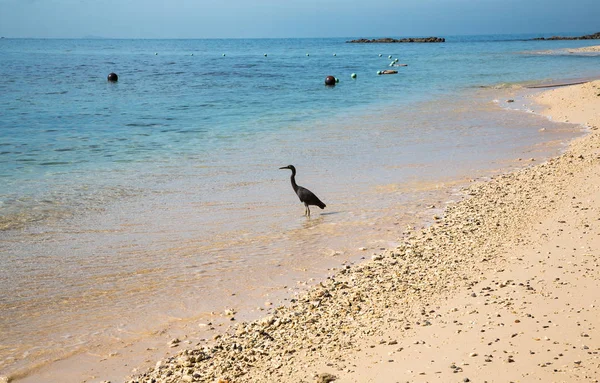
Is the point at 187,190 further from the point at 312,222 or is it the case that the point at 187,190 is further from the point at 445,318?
the point at 445,318

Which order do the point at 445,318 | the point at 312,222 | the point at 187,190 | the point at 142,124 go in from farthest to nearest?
the point at 142,124
the point at 187,190
the point at 312,222
the point at 445,318

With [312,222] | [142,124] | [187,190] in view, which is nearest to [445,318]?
[312,222]

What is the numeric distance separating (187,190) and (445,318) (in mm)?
7659

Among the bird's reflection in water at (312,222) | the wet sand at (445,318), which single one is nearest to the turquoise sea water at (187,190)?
the bird's reflection in water at (312,222)

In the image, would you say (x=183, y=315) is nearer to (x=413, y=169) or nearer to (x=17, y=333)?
(x=17, y=333)

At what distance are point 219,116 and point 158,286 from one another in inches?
699

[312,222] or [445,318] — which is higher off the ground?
[445,318]

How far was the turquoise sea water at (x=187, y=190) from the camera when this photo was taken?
712 cm

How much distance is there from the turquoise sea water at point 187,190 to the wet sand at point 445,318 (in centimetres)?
104

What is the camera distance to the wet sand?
4.78m

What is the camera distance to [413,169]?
13.6 meters

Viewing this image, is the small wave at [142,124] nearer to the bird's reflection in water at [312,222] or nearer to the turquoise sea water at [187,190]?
the turquoise sea water at [187,190]

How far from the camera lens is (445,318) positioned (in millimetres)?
5656

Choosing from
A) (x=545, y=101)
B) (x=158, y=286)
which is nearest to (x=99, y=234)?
(x=158, y=286)
